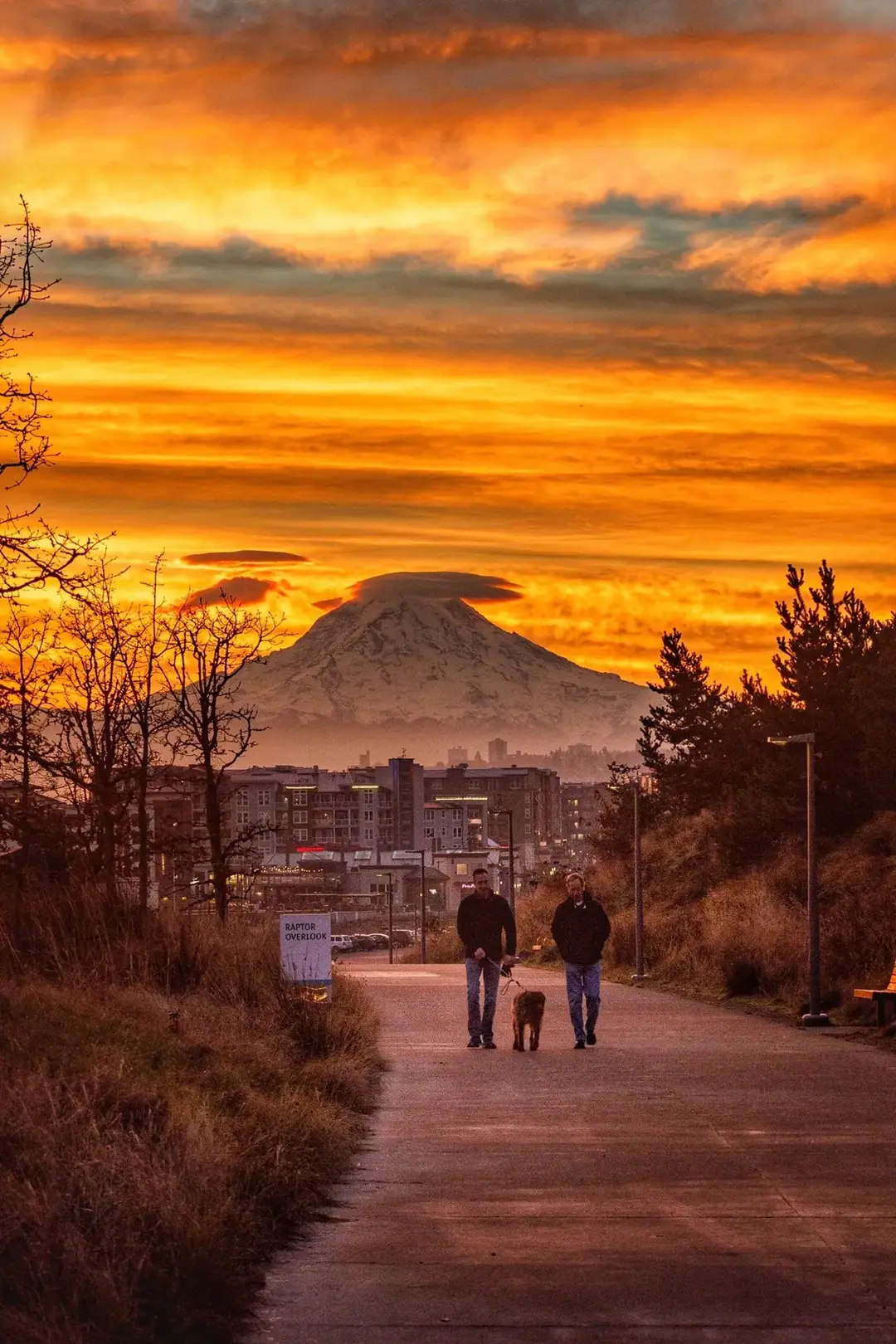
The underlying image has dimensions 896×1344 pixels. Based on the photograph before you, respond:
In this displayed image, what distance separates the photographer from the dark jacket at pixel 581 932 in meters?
20.7

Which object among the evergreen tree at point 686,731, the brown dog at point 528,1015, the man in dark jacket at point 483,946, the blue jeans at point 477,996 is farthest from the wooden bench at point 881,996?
the evergreen tree at point 686,731

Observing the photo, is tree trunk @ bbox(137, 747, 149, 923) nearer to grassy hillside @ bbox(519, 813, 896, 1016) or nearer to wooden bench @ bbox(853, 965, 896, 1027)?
grassy hillside @ bbox(519, 813, 896, 1016)

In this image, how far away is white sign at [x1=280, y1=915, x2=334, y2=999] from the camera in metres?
20.2

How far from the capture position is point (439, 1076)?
17.9 meters

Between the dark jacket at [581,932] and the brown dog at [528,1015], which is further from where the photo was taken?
the dark jacket at [581,932]

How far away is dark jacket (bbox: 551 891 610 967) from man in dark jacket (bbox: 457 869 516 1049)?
22.8 inches

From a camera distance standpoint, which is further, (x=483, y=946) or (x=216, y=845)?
(x=216, y=845)

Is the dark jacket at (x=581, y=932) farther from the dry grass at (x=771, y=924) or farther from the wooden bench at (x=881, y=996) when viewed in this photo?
the dry grass at (x=771, y=924)

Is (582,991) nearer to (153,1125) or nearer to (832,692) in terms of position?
(153,1125)

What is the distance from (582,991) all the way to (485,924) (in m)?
1.33

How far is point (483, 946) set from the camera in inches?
815

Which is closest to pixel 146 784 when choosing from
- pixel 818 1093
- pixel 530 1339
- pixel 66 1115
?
pixel 818 1093

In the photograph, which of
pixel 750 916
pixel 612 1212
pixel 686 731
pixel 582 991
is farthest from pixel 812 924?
pixel 686 731

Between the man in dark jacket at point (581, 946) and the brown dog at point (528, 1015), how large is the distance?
0.50 meters
